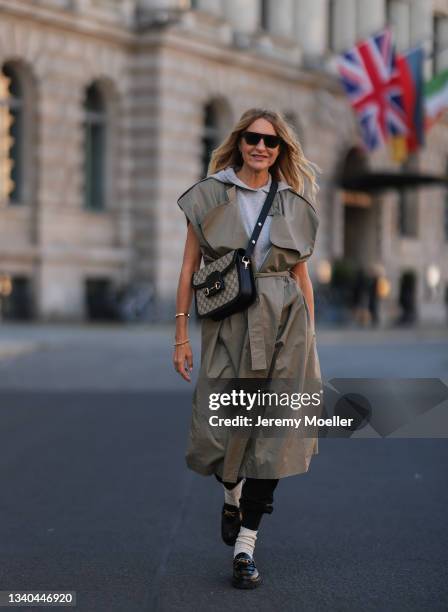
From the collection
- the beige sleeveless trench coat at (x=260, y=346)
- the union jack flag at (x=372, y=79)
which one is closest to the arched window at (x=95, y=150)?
the union jack flag at (x=372, y=79)

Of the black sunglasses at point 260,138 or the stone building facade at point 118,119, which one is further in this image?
the stone building facade at point 118,119

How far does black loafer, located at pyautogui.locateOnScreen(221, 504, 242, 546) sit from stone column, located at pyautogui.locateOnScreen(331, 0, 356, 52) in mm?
34751

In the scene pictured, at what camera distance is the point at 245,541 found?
495 centimetres

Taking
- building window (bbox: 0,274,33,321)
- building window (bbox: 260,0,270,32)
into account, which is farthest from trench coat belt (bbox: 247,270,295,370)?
building window (bbox: 260,0,270,32)

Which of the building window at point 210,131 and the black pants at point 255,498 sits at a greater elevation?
the building window at point 210,131

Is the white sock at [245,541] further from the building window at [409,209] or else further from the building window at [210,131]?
the building window at [409,209]

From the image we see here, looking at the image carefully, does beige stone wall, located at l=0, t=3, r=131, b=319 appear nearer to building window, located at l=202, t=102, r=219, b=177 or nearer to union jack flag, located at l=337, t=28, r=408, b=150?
building window, located at l=202, t=102, r=219, b=177

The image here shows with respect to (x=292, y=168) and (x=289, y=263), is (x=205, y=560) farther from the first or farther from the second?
(x=292, y=168)

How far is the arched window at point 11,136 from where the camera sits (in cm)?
2652

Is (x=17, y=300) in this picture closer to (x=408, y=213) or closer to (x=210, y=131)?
(x=210, y=131)

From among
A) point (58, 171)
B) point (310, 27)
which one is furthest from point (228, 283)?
point (310, 27)

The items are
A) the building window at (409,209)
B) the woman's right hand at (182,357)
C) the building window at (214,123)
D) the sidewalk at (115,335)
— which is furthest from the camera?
the building window at (409,209)

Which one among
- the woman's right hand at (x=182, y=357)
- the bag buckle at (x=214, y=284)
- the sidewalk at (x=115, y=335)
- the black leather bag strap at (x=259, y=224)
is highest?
the black leather bag strap at (x=259, y=224)

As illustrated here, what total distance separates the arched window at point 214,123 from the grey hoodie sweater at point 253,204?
26.5 m
